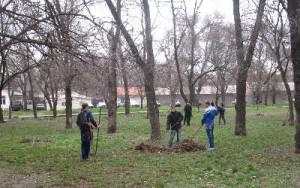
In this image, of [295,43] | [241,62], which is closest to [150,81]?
[241,62]

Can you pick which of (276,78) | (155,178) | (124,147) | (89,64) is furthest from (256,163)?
(276,78)

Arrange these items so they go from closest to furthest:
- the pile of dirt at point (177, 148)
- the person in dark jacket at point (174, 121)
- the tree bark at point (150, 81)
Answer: the pile of dirt at point (177, 148) < the person in dark jacket at point (174, 121) < the tree bark at point (150, 81)

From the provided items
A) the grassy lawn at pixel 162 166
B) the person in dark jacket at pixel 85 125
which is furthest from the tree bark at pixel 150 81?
the person in dark jacket at pixel 85 125

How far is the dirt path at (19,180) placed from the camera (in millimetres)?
11366

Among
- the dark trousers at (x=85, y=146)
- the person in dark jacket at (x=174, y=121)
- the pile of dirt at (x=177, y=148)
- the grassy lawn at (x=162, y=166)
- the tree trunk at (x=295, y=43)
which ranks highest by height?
the tree trunk at (x=295, y=43)

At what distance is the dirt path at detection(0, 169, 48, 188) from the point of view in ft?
37.3

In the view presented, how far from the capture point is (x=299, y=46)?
15.0m

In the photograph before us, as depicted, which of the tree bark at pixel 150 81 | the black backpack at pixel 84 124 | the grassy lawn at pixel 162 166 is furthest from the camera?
the tree bark at pixel 150 81

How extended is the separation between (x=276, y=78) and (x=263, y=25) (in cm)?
6788

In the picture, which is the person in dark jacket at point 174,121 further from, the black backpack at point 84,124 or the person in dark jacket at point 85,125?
the black backpack at point 84,124

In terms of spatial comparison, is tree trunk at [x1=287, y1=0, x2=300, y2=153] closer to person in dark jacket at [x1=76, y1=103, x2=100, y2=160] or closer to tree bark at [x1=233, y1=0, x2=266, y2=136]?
person in dark jacket at [x1=76, y1=103, x2=100, y2=160]

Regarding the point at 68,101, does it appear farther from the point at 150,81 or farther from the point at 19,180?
the point at 19,180

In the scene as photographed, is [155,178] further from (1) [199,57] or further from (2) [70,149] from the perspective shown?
(1) [199,57]

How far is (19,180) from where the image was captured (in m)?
12.0
